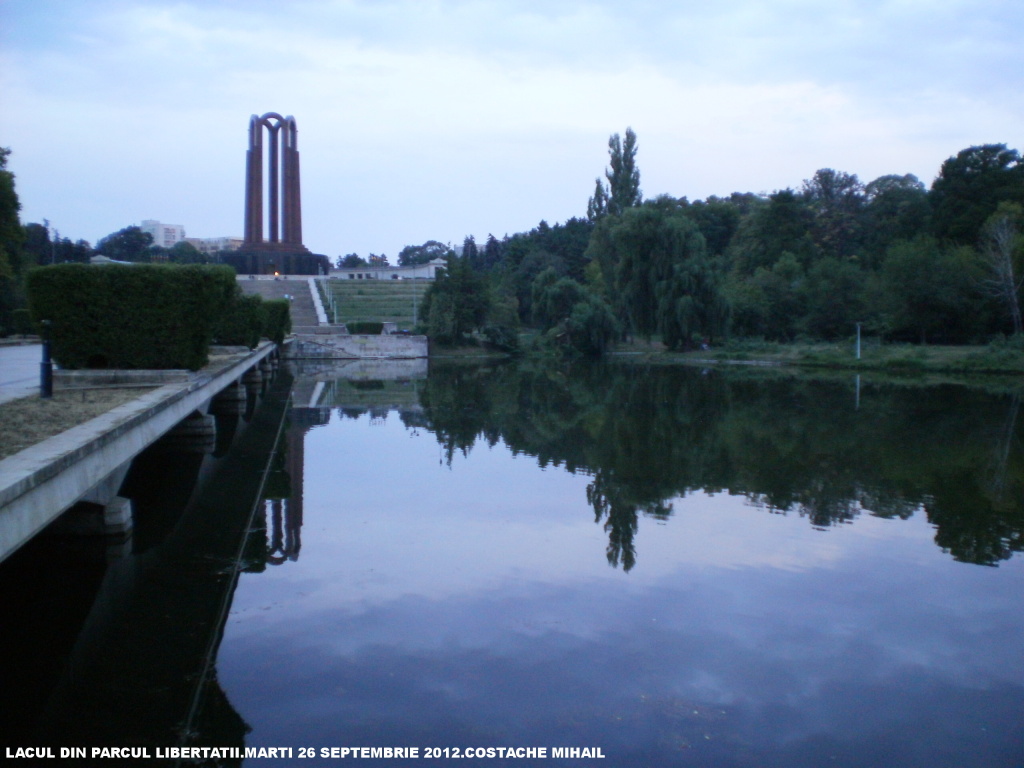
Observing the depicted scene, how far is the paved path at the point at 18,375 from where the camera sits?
9.02 m

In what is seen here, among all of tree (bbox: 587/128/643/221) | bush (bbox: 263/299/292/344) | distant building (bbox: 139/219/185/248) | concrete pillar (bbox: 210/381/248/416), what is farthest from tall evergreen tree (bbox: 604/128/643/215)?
distant building (bbox: 139/219/185/248)

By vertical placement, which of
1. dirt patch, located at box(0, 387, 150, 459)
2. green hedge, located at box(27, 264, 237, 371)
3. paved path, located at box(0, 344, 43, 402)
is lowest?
dirt patch, located at box(0, 387, 150, 459)

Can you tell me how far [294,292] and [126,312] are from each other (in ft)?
152

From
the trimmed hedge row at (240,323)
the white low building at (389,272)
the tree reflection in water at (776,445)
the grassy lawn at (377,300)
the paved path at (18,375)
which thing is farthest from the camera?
the white low building at (389,272)

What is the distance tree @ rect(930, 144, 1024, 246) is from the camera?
143ft

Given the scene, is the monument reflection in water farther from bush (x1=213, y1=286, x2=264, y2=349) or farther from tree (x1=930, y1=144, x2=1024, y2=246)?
tree (x1=930, y1=144, x2=1024, y2=246)

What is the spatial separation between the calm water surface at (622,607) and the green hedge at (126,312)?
6.66 ft

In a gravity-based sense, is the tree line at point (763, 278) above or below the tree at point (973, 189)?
below

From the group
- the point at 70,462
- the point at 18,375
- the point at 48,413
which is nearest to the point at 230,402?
the point at 18,375

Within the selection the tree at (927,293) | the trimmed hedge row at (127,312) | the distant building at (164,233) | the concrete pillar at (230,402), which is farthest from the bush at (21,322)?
the distant building at (164,233)

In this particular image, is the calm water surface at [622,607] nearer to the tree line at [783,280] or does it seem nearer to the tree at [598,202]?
the tree line at [783,280]

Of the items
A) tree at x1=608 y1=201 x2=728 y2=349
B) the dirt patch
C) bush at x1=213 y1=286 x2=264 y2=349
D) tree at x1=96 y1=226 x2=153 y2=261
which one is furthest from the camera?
tree at x1=96 y1=226 x2=153 y2=261

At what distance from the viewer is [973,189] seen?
45.2 metres

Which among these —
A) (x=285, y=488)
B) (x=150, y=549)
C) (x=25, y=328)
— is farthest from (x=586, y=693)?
(x=25, y=328)
